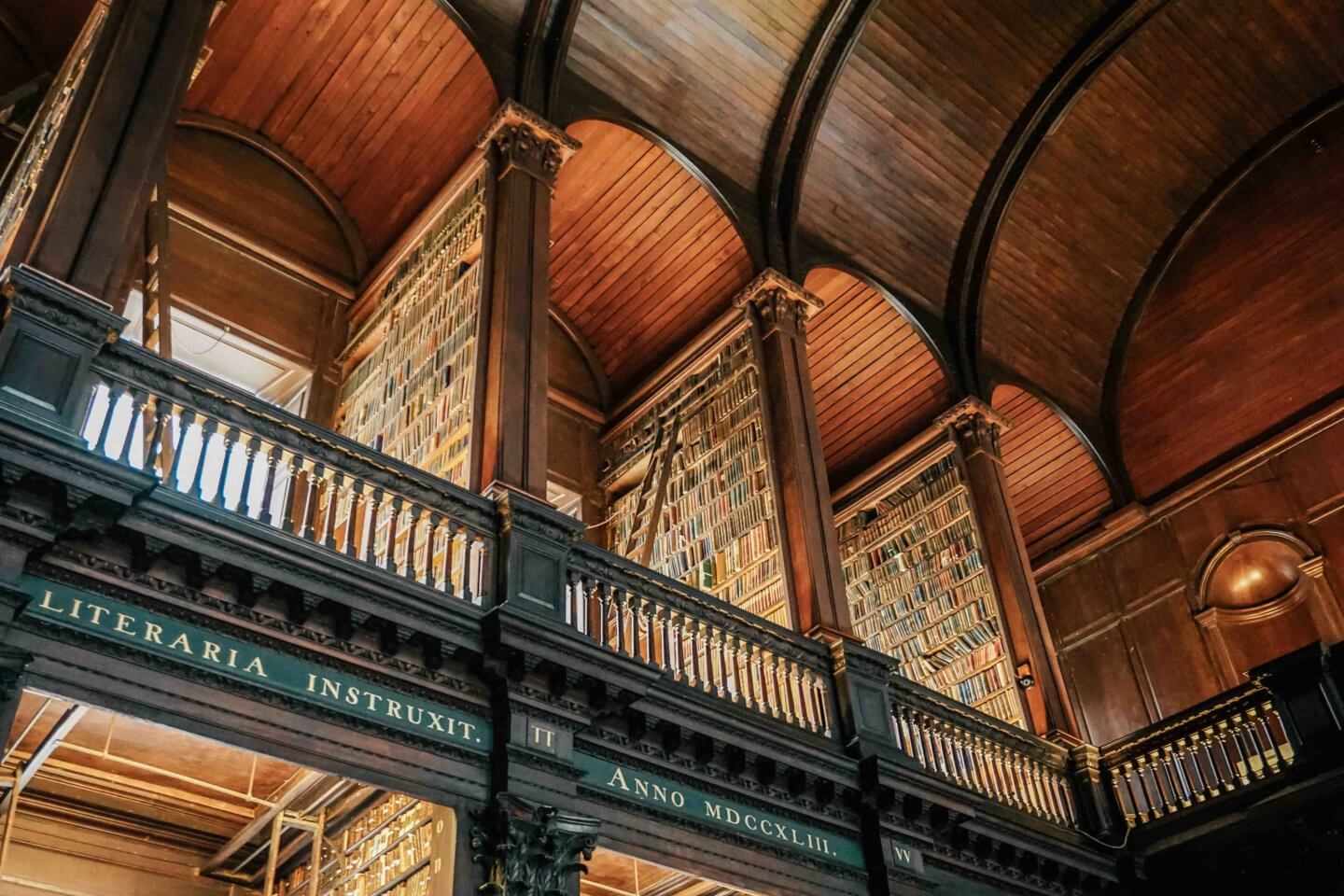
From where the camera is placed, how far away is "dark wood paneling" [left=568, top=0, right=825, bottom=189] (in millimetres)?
9594

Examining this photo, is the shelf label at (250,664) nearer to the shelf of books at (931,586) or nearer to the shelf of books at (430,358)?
the shelf of books at (430,358)

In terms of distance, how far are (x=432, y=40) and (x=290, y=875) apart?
5.52 m

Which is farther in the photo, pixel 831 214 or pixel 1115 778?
pixel 831 214

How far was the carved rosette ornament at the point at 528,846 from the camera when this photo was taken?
19.4 feet

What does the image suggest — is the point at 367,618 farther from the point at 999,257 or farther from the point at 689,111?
the point at 999,257

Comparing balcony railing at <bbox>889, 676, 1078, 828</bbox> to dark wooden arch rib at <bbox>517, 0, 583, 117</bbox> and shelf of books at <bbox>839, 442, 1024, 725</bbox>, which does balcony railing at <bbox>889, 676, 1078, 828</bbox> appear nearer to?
shelf of books at <bbox>839, 442, 1024, 725</bbox>

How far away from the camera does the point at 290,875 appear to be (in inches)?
295

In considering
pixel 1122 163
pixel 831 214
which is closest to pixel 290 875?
pixel 831 214

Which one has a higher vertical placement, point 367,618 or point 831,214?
point 831,214

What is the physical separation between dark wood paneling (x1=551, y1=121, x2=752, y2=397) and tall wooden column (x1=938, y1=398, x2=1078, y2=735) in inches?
99.3

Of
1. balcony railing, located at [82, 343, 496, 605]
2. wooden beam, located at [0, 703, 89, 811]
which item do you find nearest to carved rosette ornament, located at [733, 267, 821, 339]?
balcony railing, located at [82, 343, 496, 605]

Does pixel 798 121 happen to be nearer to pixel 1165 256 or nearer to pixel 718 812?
pixel 1165 256

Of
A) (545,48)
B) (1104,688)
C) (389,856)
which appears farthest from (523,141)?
(1104,688)

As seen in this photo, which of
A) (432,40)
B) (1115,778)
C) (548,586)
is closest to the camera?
(548,586)
